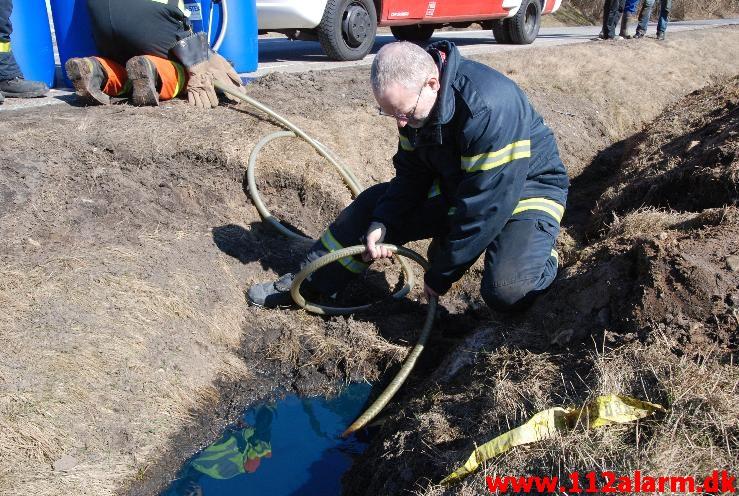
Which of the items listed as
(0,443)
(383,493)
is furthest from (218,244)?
(383,493)

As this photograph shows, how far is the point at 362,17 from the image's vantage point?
9.02 metres

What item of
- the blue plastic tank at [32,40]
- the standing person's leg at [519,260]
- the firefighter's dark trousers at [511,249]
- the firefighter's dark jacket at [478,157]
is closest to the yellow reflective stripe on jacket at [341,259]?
the firefighter's dark trousers at [511,249]

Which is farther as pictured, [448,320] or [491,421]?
[448,320]

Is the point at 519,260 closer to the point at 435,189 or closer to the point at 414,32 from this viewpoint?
the point at 435,189

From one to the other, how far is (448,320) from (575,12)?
2275cm

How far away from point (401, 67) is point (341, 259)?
1502 millimetres

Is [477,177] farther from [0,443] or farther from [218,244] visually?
[0,443]

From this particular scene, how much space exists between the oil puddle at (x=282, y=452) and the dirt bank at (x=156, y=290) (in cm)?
11

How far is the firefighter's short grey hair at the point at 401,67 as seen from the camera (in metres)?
2.91

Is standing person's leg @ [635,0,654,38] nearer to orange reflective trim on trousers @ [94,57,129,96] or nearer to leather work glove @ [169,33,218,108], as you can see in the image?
leather work glove @ [169,33,218,108]

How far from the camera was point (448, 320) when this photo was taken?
447 centimetres

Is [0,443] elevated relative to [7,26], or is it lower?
lower

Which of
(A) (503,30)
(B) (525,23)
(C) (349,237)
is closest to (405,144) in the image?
(C) (349,237)

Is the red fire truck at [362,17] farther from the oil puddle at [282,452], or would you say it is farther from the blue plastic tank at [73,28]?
the oil puddle at [282,452]
